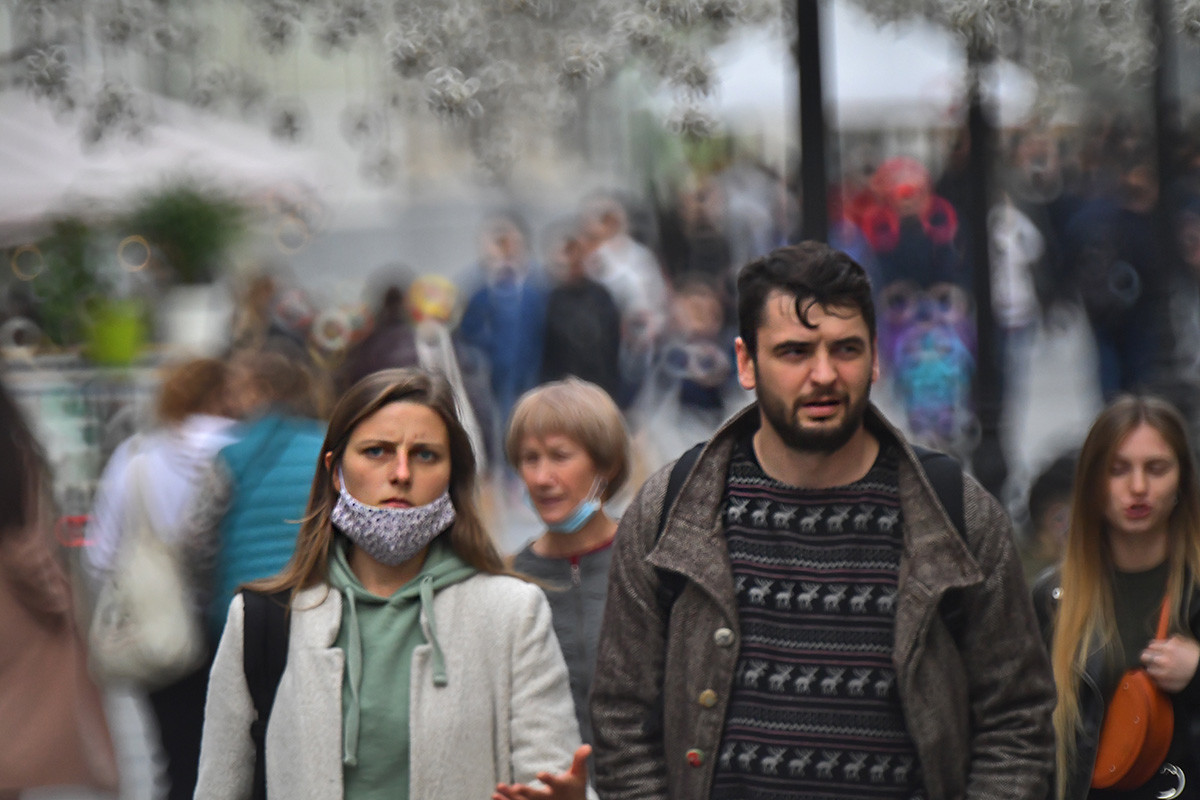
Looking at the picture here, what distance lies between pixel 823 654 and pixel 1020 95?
962cm

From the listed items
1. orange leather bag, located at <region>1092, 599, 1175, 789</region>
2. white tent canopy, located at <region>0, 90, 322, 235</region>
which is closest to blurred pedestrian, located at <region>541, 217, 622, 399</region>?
white tent canopy, located at <region>0, 90, 322, 235</region>

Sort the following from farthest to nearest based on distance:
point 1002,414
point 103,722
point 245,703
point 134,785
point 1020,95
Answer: point 1020,95
point 1002,414
point 134,785
point 103,722
point 245,703

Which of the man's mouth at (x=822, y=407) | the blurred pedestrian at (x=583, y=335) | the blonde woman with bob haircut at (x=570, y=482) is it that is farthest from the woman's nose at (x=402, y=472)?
the blurred pedestrian at (x=583, y=335)

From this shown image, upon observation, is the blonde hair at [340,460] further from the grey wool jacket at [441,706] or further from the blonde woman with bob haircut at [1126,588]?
the blonde woman with bob haircut at [1126,588]

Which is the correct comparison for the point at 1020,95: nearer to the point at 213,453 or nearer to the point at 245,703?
the point at 213,453

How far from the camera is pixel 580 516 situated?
5.18 m

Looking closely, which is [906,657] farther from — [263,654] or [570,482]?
[570,482]

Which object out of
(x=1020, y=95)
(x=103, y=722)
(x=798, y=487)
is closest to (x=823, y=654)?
(x=798, y=487)

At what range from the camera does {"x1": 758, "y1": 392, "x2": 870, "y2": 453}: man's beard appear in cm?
336

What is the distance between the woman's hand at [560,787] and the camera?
3.30 m

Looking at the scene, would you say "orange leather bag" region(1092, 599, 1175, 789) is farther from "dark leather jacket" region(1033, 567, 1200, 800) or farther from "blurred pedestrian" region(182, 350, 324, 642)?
"blurred pedestrian" region(182, 350, 324, 642)

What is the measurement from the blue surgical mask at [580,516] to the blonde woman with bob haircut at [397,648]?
1.28 meters

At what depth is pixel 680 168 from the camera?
2169cm

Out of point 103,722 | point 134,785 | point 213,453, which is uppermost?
point 213,453
